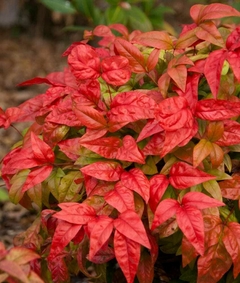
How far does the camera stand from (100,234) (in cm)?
137

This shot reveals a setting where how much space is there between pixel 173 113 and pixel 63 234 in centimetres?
41

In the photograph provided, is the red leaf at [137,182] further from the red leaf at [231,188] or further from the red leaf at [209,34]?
the red leaf at [209,34]

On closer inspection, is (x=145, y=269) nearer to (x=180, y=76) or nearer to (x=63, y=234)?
(x=63, y=234)

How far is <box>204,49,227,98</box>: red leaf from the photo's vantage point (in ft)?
4.81

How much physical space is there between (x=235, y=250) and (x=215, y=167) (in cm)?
22

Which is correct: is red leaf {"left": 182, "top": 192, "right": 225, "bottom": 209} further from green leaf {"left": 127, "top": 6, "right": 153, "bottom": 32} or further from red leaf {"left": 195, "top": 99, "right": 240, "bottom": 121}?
green leaf {"left": 127, "top": 6, "right": 153, "bottom": 32}

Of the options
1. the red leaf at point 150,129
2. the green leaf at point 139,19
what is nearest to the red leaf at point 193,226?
the red leaf at point 150,129

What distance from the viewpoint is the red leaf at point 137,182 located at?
4.73ft

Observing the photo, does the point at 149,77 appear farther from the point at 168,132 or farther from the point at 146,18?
the point at 146,18

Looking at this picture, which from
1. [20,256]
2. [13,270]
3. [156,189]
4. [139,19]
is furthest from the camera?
[139,19]

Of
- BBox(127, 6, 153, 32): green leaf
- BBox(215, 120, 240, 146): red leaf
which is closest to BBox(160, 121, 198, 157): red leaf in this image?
BBox(215, 120, 240, 146): red leaf

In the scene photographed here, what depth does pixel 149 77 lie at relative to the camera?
5.66ft

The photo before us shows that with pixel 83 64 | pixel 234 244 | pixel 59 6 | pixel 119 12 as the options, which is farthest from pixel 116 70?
pixel 59 6

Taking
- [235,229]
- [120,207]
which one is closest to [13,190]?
[120,207]
